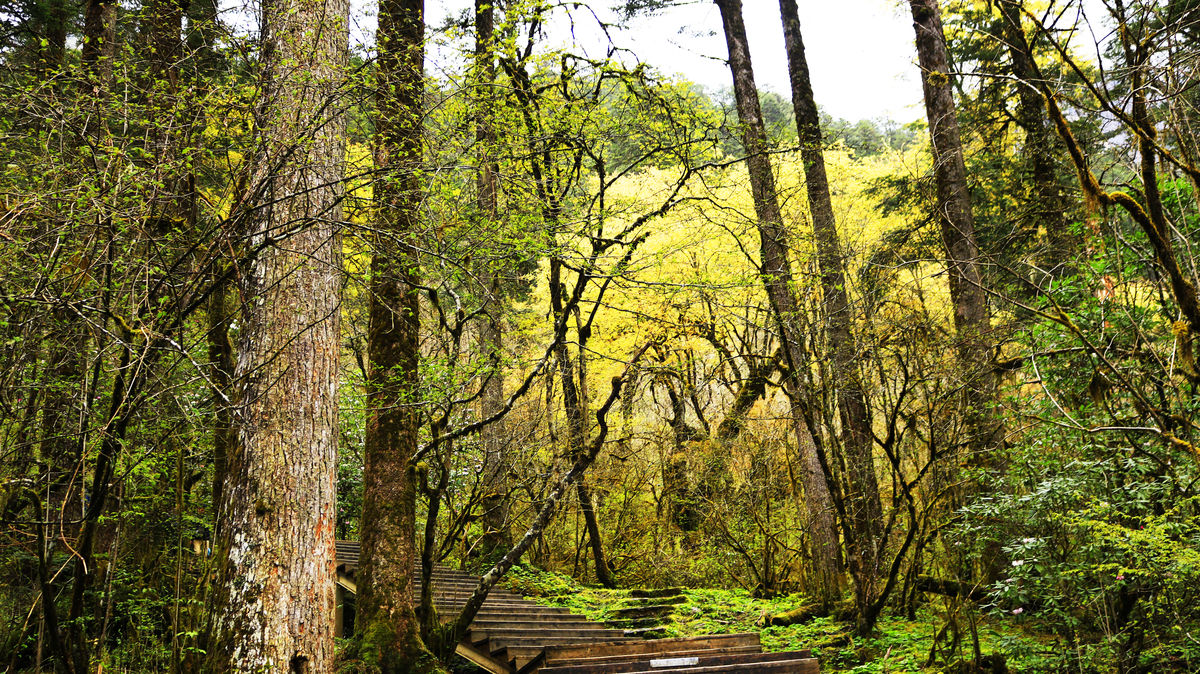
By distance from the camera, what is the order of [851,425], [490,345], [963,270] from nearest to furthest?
[963,270] → [490,345] → [851,425]

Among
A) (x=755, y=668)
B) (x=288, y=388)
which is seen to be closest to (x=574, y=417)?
(x=755, y=668)

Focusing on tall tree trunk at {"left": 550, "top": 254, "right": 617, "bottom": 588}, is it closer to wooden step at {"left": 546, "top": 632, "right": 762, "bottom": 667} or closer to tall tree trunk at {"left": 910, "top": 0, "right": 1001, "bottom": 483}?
wooden step at {"left": 546, "top": 632, "right": 762, "bottom": 667}

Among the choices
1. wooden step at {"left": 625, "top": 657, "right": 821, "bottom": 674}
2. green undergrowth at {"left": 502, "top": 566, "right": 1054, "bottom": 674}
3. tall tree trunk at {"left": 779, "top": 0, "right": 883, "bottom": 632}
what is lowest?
green undergrowth at {"left": 502, "top": 566, "right": 1054, "bottom": 674}

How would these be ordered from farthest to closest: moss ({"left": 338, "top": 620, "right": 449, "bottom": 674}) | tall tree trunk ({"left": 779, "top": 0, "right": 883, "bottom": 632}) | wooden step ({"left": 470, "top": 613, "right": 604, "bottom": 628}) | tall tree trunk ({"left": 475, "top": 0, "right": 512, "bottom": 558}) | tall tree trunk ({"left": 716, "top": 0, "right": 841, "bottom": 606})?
tall tree trunk ({"left": 716, "top": 0, "right": 841, "bottom": 606}) < tall tree trunk ({"left": 779, "top": 0, "right": 883, "bottom": 632}) < wooden step ({"left": 470, "top": 613, "right": 604, "bottom": 628}) < tall tree trunk ({"left": 475, "top": 0, "right": 512, "bottom": 558}) < moss ({"left": 338, "top": 620, "right": 449, "bottom": 674})

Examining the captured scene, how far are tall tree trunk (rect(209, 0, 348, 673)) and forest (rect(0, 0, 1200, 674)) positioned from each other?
25mm

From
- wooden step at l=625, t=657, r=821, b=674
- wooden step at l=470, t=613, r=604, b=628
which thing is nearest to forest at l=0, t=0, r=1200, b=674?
wooden step at l=470, t=613, r=604, b=628

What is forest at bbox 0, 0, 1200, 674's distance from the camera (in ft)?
13.4

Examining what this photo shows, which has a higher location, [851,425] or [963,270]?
[963,270]

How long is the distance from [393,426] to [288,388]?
215 cm

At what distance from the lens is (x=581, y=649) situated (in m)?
5.95

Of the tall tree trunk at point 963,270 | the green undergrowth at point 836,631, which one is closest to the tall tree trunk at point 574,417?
the green undergrowth at point 836,631

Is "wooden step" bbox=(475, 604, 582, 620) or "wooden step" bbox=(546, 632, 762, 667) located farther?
"wooden step" bbox=(475, 604, 582, 620)

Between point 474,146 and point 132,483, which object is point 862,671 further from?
point 132,483

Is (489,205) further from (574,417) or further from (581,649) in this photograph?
(574,417)
